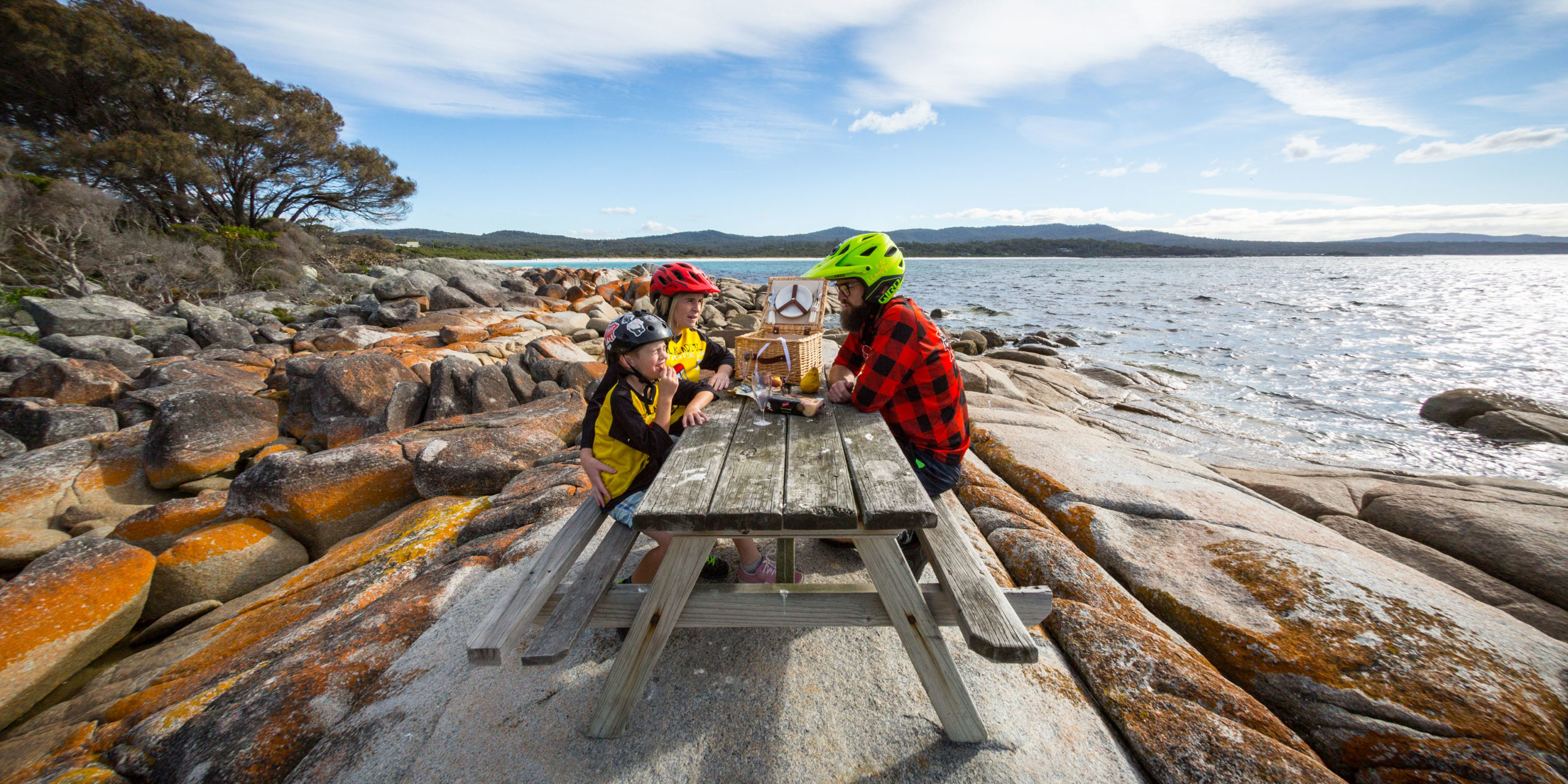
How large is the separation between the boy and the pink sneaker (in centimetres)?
55

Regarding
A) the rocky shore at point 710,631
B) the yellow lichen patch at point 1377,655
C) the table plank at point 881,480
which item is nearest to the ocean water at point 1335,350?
the rocky shore at point 710,631

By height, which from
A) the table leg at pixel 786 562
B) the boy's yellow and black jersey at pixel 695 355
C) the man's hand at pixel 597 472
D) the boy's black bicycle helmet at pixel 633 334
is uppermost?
the boy's black bicycle helmet at pixel 633 334

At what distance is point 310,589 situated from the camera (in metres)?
4.28

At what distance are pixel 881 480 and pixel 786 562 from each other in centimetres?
111

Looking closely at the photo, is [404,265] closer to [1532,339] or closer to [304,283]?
[304,283]

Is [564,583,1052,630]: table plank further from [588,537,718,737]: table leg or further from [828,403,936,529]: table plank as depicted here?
[828,403,936,529]: table plank

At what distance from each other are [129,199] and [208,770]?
2822 cm

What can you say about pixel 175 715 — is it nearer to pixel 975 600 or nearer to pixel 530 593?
pixel 530 593

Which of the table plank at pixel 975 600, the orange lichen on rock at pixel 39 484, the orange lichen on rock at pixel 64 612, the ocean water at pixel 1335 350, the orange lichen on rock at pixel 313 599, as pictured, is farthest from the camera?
the ocean water at pixel 1335 350

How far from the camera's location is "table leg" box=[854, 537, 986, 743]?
2238mm

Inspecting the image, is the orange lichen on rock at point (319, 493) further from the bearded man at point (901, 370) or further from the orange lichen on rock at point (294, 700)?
the bearded man at point (901, 370)

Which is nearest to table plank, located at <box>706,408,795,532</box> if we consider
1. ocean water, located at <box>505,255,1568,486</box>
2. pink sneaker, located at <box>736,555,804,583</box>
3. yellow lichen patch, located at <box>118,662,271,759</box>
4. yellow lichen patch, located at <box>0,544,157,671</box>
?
pink sneaker, located at <box>736,555,804,583</box>

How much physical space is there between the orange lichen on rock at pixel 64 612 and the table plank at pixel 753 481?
558cm

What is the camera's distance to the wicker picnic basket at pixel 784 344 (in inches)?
153
